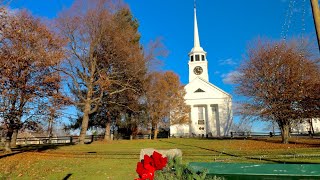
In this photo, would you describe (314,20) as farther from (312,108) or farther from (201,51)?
(201,51)

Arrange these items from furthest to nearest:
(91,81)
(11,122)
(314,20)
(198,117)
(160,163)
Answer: (198,117) < (91,81) < (11,122) < (314,20) < (160,163)

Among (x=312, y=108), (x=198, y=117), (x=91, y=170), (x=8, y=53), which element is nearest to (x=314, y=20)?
(x=91, y=170)

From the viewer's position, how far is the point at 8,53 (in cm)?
1460

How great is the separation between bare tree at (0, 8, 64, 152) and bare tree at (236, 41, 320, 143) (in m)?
17.5

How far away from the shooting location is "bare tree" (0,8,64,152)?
14562 millimetres

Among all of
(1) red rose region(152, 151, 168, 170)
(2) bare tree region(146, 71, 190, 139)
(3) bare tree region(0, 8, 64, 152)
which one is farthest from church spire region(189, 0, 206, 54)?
(1) red rose region(152, 151, 168, 170)

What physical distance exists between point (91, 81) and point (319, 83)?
21.4 m

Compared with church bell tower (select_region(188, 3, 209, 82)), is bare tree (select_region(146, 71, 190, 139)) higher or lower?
lower

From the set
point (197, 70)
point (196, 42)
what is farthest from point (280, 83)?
point (196, 42)

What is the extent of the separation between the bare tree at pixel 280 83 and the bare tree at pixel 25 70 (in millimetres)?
17526

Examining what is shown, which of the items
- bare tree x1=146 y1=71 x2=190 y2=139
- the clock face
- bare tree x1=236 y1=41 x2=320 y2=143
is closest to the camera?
bare tree x1=236 y1=41 x2=320 y2=143

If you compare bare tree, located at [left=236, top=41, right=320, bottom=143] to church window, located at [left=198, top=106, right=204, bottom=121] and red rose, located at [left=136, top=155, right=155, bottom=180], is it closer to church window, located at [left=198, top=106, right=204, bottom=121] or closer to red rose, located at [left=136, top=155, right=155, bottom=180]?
red rose, located at [left=136, top=155, right=155, bottom=180]

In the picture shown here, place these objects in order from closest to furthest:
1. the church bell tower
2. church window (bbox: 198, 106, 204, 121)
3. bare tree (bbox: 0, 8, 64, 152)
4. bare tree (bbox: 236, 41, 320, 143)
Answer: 1. bare tree (bbox: 0, 8, 64, 152)
2. bare tree (bbox: 236, 41, 320, 143)
3. church window (bbox: 198, 106, 204, 121)
4. the church bell tower

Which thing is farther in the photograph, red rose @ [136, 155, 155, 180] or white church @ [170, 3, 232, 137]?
white church @ [170, 3, 232, 137]
